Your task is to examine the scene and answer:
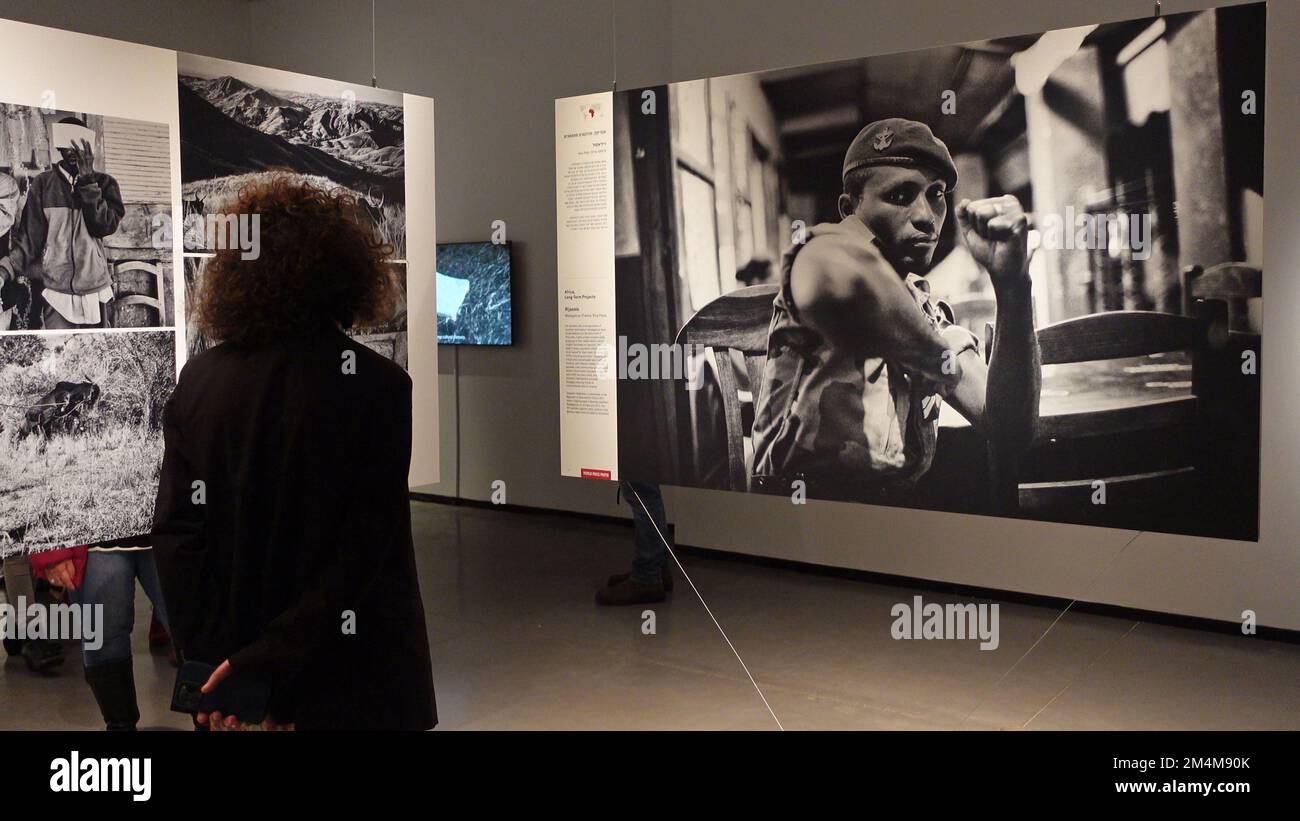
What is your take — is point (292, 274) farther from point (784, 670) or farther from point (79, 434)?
point (784, 670)

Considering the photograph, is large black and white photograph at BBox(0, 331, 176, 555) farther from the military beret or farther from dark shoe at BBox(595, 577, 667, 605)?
the military beret

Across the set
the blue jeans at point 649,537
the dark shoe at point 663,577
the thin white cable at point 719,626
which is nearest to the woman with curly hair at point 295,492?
the thin white cable at point 719,626

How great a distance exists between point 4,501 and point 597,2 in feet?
20.3

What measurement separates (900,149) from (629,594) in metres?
3.40

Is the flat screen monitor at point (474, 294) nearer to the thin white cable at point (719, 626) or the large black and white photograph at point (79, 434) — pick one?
the thin white cable at point (719, 626)

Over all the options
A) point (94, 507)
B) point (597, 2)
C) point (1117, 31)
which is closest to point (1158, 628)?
point (1117, 31)

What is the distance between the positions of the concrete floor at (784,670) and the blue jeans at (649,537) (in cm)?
24

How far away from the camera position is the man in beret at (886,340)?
412 cm

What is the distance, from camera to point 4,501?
4.32 metres

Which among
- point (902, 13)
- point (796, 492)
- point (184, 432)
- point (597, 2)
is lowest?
point (796, 492)

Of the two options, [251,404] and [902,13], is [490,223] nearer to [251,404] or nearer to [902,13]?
[902,13]

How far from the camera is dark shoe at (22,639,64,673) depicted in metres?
5.45

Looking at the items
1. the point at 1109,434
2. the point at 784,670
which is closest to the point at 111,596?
the point at 784,670

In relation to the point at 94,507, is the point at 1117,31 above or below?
above
